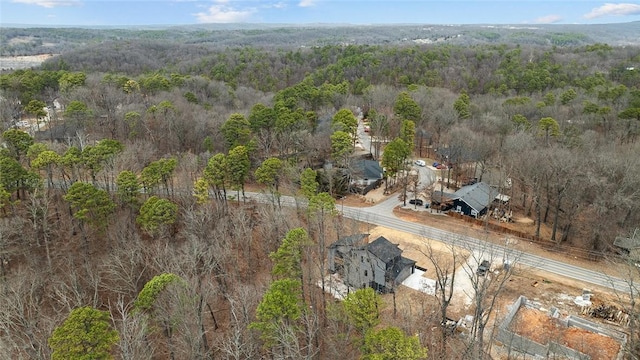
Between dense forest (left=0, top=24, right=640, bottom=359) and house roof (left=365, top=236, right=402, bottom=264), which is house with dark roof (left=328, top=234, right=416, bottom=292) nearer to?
house roof (left=365, top=236, right=402, bottom=264)

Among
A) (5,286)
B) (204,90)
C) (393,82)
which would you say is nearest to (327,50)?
(393,82)

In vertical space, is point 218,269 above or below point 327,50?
below

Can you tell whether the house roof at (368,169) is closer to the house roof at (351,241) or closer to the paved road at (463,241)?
the paved road at (463,241)

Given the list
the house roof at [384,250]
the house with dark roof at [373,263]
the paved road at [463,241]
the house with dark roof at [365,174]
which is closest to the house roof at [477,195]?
the paved road at [463,241]

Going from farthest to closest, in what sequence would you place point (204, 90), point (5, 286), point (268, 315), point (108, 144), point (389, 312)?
point (204, 90)
point (108, 144)
point (389, 312)
point (5, 286)
point (268, 315)

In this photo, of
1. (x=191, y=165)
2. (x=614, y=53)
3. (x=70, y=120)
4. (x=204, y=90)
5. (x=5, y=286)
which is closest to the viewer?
(x=5, y=286)

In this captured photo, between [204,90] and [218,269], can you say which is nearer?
[218,269]

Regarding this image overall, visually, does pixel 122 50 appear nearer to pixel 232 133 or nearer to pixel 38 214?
pixel 232 133
